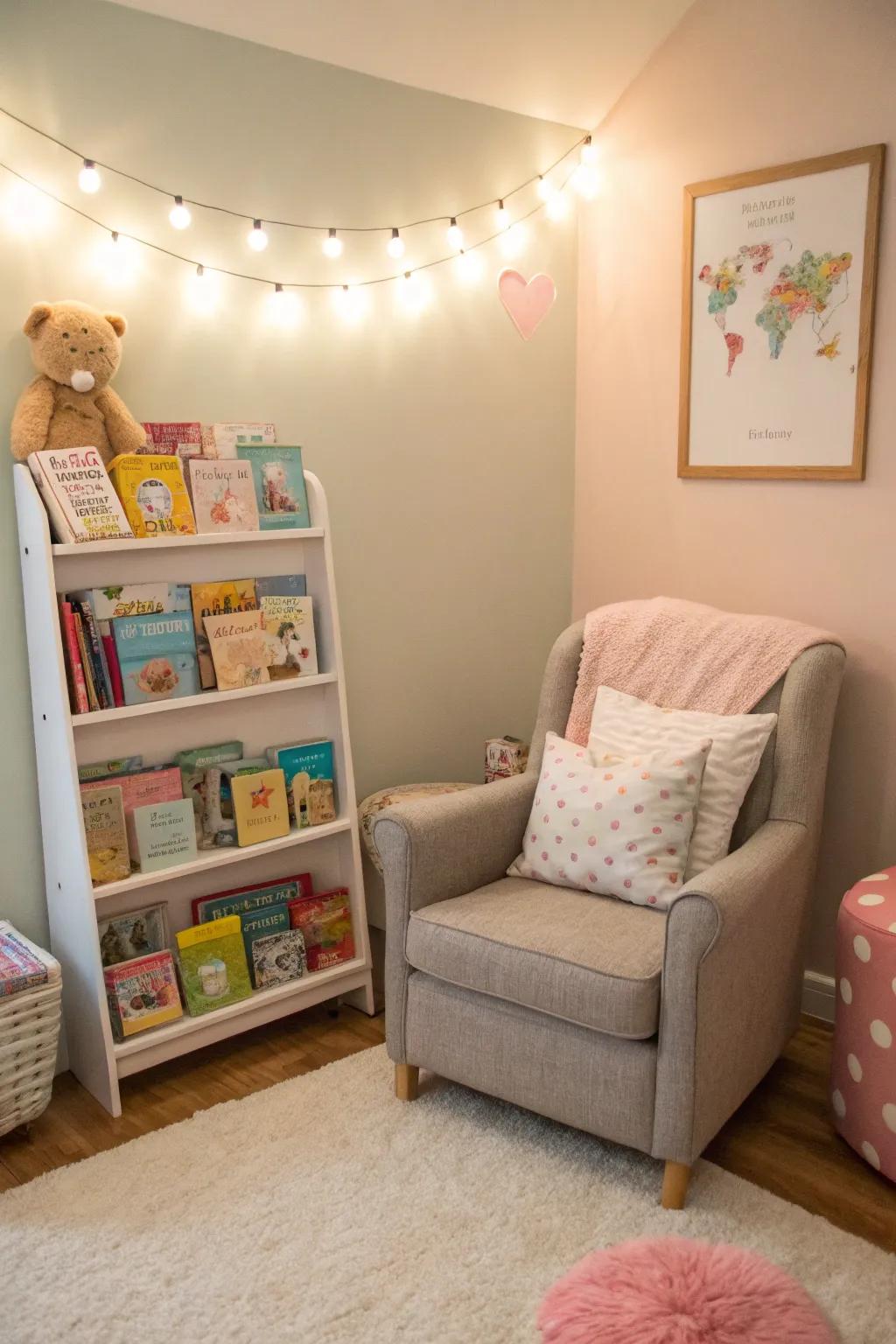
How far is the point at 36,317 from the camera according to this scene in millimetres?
2244

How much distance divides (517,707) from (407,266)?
1275 millimetres

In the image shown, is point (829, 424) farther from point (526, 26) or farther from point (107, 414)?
point (107, 414)

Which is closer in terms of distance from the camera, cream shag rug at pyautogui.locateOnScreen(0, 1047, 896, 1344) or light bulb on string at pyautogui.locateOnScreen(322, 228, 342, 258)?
cream shag rug at pyautogui.locateOnScreen(0, 1047, 896, 1344)

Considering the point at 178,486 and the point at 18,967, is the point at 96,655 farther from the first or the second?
the point at 18,967

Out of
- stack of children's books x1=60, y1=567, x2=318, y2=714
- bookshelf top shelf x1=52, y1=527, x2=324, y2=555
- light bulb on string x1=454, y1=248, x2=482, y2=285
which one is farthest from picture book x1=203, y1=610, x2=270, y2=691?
light bulb on string x1=454, y1=248, x2=482, y2=285

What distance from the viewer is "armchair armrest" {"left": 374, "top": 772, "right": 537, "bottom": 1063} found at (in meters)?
2.36

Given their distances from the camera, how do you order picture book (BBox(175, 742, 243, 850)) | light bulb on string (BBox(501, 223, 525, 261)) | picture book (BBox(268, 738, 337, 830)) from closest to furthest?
1. picture book (BBox(175, 742, 243, 850))
2. picture book (BBox(268, 738, 337, 830))
3. light bulb on string (BBox(501, 223, 525, 261))

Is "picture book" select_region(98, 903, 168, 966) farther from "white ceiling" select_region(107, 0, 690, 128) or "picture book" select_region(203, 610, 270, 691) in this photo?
"white ceiling" select_region(107, 0, 690, 128)

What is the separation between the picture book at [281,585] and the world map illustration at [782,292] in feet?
3.93

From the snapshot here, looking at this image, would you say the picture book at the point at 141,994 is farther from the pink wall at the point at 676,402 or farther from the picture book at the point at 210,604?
the pink wall at the point at 676,402

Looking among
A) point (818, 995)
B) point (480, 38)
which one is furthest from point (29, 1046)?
point (480, 38)

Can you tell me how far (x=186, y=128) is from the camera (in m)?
2.48

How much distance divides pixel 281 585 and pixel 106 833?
682 millimetres

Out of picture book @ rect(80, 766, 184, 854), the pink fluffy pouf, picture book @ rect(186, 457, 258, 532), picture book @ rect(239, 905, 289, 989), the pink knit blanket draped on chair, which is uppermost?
picture book @ rect(186, 457, 258, 532)
